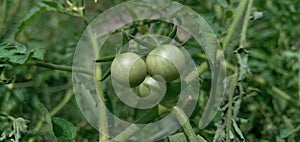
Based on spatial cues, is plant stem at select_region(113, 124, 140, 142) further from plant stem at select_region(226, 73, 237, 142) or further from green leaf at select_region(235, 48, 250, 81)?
green leaf at select_region(235, 48, 250, 81)

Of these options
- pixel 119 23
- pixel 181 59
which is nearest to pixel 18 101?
pixel 119 23

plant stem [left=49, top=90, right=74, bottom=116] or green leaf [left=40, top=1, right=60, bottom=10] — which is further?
plant stem [left=49, top=90, right=74, bottom=116]

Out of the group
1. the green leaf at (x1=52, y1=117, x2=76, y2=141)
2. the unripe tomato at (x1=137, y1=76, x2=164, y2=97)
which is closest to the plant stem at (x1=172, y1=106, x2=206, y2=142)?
the unripe tomato at (x1=137, y1=76, x2=164, y2=97)

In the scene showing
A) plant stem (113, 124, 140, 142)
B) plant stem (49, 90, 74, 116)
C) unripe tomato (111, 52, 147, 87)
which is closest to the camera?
unripe tomato (111, 52, 147, 87)

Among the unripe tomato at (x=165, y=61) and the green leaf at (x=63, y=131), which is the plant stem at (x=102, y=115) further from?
the unripe tomato at (x=165, y=61)

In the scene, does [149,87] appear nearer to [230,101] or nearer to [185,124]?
[185,124]

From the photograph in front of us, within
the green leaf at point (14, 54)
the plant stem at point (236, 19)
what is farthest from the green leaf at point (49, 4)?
the plant stem at point (236, 19)
